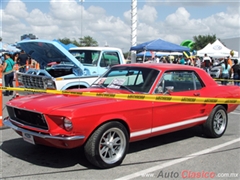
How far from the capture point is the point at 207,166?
4734 millimetres

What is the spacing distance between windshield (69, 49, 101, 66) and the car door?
4.34 meters

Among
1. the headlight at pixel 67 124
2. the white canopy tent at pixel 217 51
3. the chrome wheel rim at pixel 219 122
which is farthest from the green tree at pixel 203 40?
the headlight at pixel 67 124

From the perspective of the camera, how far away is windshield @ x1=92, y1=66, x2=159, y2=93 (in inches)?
210

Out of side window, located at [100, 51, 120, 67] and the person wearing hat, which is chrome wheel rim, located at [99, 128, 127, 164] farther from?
the person wearing hat

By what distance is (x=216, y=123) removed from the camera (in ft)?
21.1

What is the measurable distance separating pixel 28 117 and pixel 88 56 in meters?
5.53

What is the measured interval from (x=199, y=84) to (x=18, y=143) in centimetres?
370

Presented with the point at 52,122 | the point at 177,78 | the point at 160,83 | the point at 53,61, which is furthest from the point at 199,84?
the point at 53,61

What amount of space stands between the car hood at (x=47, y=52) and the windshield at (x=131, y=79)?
321 cm

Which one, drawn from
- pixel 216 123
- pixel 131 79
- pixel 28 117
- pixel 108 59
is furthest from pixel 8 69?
pixel 216 123

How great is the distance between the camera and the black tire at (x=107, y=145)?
170 inches

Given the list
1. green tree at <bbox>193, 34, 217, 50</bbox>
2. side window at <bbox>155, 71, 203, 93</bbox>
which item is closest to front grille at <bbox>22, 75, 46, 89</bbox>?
side window at <bbox>155, 71, 203, 93</bbox>

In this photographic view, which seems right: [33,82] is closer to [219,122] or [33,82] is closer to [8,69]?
[8,69]

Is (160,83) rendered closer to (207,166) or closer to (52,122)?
(207,166)
